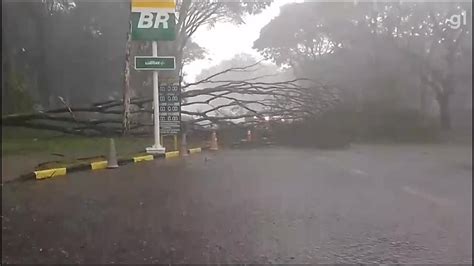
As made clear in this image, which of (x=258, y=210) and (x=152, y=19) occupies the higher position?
(x=152, y=19)

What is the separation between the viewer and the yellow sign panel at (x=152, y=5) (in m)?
2.21

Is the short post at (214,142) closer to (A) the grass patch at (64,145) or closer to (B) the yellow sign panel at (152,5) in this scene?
(A) the grass patch at (64,145)

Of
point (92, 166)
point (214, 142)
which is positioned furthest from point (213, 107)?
point (92, 166)

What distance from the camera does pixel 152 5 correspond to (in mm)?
2230

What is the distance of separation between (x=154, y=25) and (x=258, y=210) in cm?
98

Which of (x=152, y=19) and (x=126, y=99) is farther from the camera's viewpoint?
(x=126, y=99)

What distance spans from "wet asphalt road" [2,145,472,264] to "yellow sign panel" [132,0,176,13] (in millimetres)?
745

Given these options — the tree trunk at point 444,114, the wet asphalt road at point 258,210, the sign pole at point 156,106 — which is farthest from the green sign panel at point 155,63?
the tree trunk at point 444,114

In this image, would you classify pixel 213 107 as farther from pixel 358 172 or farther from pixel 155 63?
pixel 358 172

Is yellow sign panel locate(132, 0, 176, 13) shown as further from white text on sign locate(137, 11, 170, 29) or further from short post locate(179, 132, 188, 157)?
short post locate(179, 132, 188, 157)

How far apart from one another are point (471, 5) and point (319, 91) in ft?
2.70

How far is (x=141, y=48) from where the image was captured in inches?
92.4

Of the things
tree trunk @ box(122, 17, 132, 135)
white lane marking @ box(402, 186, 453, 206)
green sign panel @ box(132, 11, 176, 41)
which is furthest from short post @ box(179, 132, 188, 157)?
white lane marking @ box(402, 186, 453, 206)

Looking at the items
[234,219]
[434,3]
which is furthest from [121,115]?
[434,3]
